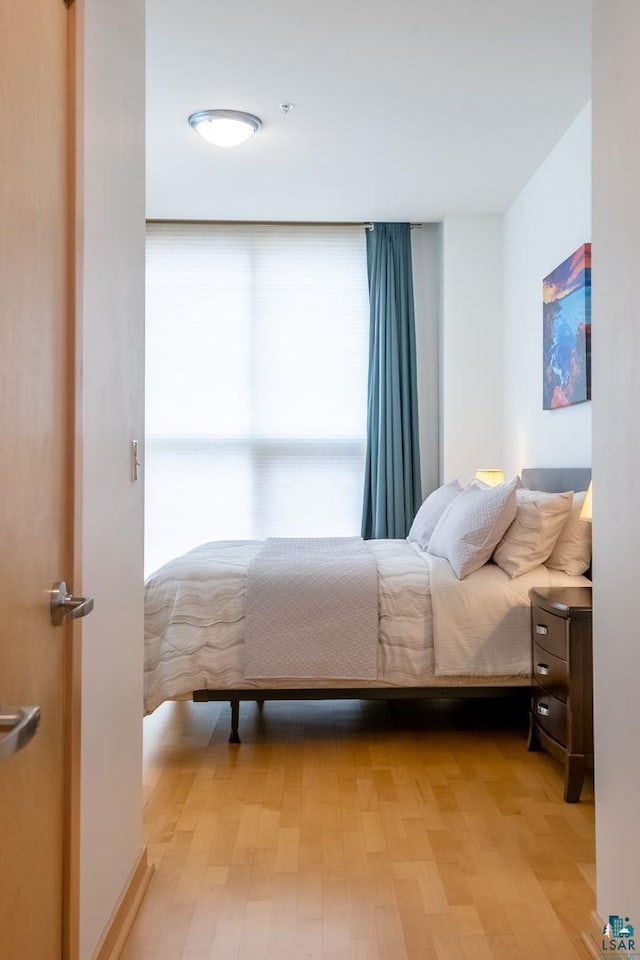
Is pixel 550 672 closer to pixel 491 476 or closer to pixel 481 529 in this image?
pixel 481 529

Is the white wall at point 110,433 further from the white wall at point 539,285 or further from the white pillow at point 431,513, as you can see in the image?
the white wall at point 539,285

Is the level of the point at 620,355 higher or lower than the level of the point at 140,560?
higher

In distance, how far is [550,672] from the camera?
9.73 feet

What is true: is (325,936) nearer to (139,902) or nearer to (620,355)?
(139,902)

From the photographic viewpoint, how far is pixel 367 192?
5.42 metres

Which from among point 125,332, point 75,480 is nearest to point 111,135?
point 125,332

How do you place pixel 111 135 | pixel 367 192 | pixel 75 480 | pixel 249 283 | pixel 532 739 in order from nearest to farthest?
pixel 75 480 < pixel 111 135 < pixel 532 739 < pixel 367 192 < pixel 249 283

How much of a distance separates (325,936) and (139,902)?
1.60 ft

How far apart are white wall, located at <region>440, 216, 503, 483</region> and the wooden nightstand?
9.43 feet

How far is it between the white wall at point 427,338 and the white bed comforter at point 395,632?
9.42ft

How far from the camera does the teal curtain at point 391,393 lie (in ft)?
19.9

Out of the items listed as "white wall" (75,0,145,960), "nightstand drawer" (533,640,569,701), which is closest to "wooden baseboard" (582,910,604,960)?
"nightstand drawer" (533,640,569,701)

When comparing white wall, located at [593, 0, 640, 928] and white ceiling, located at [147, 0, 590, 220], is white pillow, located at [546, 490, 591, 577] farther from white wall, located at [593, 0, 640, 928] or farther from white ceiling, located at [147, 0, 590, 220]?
white ceiling, located at [147, 0, 590, 220]

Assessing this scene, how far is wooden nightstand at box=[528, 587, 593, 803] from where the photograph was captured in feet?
9.02
